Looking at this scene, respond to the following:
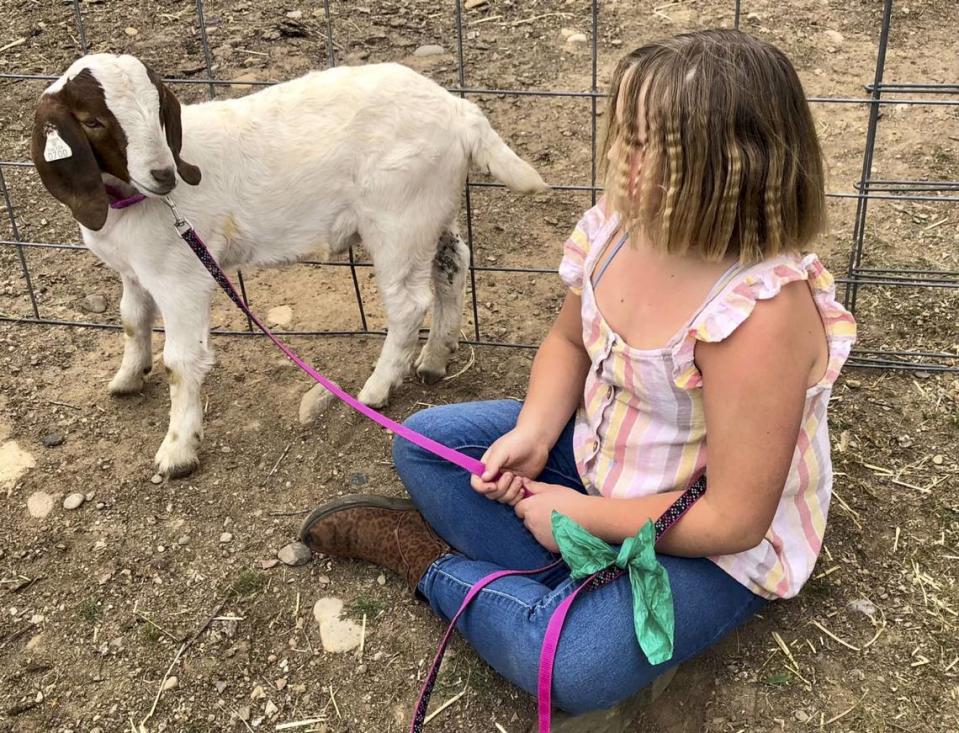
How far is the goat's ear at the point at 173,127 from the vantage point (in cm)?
235

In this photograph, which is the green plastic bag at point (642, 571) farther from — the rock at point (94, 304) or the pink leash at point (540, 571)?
the rock at point (94, 304)

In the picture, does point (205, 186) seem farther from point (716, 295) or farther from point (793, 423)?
point (793, 423)

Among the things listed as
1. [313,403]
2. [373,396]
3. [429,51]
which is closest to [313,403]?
[313,403]

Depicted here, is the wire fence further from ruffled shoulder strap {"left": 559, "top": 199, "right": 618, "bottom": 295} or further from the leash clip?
ruffled shoulder strap {"left": 559, "top": 199, "right": 618, "bottom": 295}

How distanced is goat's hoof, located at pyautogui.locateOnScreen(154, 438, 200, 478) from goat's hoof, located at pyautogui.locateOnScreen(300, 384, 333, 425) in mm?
348

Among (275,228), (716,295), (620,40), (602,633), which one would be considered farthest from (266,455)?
(620,40)

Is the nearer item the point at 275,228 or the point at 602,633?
the point at 602,633

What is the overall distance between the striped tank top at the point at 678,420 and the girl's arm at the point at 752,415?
2.3 inches

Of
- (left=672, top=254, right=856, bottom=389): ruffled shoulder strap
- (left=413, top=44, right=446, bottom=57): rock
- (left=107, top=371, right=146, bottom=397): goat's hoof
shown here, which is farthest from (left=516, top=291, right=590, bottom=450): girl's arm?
(left=413, top=44, right=446, bottom=57): rock

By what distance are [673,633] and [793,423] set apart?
470mm

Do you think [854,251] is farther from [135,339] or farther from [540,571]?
[135,339]

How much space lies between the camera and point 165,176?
7.64 feet

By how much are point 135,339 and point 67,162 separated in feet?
2.66

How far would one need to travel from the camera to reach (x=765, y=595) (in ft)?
6.35
